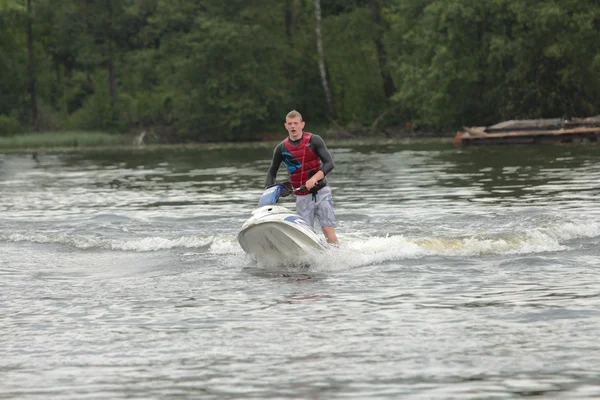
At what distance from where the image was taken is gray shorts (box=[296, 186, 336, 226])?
14500 mm

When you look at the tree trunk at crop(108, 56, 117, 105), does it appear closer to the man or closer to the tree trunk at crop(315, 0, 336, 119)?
the tree trunk at crop(315, 0, 336, 119)

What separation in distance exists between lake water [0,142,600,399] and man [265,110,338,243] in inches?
26.1

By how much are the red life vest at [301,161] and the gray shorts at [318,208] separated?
0.40ft

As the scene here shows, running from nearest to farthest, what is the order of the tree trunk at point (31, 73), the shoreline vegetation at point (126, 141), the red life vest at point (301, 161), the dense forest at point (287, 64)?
1. the red life vest at point (301, 161)
2. the dense forest at point (287, 64)
3. the shoreline vegetation at point (126, 141)
4. the tree trunk at point (31, 73)

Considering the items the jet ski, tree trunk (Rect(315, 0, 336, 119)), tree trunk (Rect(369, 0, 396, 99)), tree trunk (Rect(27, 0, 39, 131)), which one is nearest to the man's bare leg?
the jet ski

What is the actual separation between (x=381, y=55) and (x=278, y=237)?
56.4 meters

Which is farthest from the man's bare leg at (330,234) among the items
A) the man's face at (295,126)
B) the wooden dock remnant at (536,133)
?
the wooden dock remnant at (536,133)

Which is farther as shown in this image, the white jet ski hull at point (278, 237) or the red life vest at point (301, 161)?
the red life vest at point (301, 161)

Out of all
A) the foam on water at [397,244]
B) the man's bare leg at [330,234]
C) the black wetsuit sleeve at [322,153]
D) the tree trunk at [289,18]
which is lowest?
the foam on water at [397,244]

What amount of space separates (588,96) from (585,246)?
43.6 meters

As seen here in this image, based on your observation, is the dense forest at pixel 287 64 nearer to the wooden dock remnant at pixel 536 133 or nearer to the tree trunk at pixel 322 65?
the tree trunk at pixel 322 65

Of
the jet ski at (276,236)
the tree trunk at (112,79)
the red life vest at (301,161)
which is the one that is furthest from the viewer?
the tree trunk at (112,79)

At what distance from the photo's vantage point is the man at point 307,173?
1446 centimetres

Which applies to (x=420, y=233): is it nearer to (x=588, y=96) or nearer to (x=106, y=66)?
(x=588, y=96)
